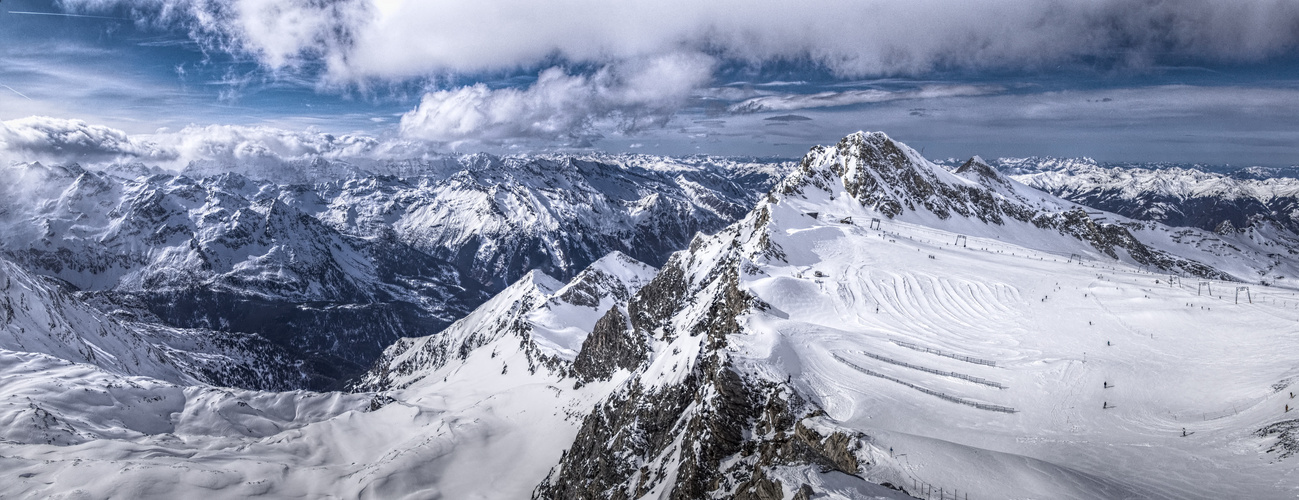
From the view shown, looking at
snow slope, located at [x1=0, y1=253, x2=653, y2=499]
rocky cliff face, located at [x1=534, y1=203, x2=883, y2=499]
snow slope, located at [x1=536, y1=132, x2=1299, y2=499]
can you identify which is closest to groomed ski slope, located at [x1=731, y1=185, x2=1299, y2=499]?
snow slope, located at [x1=536, y1=132, x2=1299, y2=499]

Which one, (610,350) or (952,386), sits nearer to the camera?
(952,386)

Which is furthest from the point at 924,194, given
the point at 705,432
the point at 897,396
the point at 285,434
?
the point at 285,434

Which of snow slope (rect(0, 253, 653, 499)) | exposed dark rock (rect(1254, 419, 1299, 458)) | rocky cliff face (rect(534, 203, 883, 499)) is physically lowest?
snow slope (rect(0, 253, 653, 499))

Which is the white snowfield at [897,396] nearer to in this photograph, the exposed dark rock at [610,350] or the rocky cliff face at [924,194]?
the rocky cliff face at [924,194]

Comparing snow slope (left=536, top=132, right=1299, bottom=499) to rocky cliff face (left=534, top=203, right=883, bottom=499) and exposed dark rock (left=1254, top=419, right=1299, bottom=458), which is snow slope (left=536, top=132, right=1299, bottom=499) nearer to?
rocky cliff face (left=534, top=203, right=883, bottom=499)

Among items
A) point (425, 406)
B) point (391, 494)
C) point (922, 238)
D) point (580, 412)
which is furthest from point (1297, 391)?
point (425, 406)

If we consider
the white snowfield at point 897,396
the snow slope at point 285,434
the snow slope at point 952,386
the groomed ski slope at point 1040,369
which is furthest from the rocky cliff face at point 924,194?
the snow slope at point 285,434

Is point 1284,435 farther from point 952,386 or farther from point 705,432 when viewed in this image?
point 705,432
